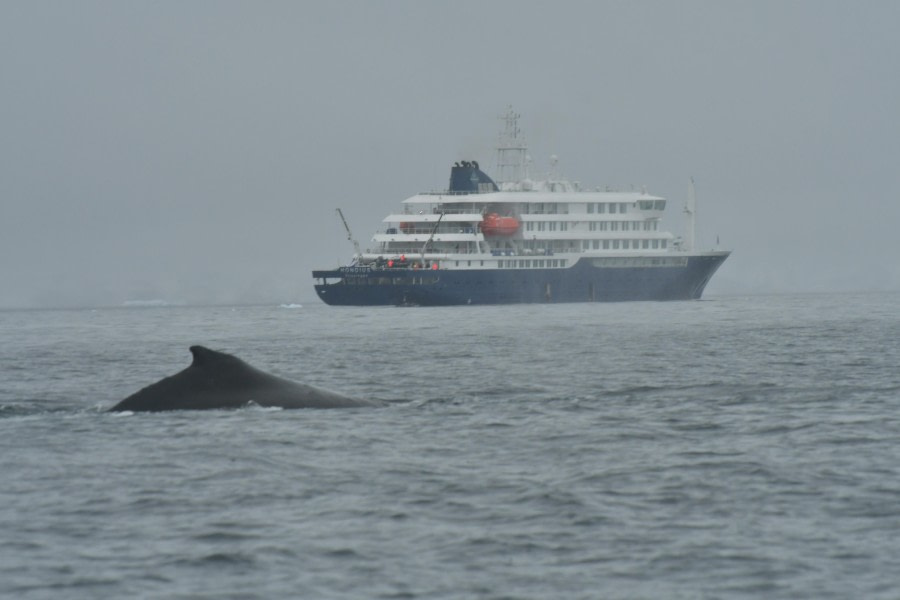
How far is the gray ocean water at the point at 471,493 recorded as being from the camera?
13.5 metres

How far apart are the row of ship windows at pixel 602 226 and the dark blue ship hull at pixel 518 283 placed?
4.31 metres

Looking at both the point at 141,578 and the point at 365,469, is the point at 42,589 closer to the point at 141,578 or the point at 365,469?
the point at 141,578

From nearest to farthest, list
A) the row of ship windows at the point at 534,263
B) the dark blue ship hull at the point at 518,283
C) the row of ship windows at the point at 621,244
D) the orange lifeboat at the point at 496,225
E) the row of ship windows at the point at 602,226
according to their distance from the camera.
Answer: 1. the dark blue ship hull at the point at 518,283
2. the orange lifeboat at the point at 496,225
3. the row of ship windows at the point at 534,263
4. the row of ship windows at the point at 602,226
5. the row of ship windows at the point at 621,244

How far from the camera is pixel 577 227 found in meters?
139

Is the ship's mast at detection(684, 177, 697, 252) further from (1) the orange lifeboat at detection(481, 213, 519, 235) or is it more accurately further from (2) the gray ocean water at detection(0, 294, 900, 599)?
(2) the gray ocean water at detection(0, 294, 900, 599)

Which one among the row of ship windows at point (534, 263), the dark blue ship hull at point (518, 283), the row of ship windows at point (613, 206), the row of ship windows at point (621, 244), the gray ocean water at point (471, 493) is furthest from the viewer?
the row of ship windows at point (613, 206)

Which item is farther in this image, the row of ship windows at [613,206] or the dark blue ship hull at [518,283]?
the row of ship windows at [613,206]

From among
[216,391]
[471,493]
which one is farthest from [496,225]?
[471,493]

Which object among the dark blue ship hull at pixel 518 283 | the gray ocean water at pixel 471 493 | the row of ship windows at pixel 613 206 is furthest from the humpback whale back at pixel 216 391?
the row of ship windows at pixel 613 206

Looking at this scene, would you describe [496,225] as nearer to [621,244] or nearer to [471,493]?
[621,244]

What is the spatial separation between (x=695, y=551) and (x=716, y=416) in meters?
12.2

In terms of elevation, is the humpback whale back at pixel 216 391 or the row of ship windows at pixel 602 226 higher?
the row of ship windows at pixel 602 226

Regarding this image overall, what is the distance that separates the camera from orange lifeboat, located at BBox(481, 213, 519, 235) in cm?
13288

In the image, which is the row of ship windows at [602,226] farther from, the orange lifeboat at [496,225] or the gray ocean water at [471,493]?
the gray ocean water at [471,493]
